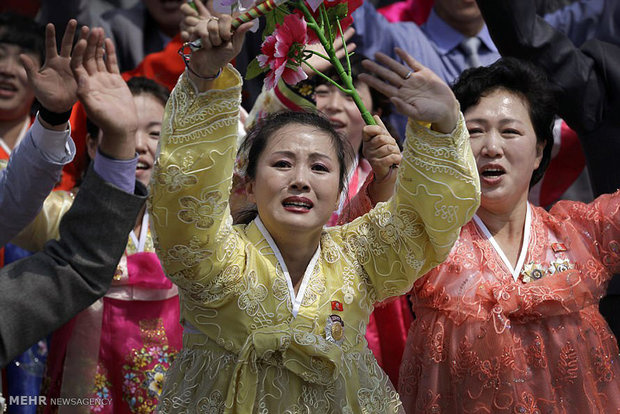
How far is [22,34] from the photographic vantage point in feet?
12.8

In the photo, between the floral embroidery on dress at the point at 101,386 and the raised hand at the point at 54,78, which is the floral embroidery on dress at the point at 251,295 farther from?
the floral embroidery on dress at the point at 101,386

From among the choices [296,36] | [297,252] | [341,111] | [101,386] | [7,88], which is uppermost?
[7,88]

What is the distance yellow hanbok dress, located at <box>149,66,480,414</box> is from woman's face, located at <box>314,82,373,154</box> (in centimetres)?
106

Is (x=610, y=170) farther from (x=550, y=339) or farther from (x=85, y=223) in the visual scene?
(x=85, y=223)

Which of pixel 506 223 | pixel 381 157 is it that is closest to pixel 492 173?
pixel 506 223

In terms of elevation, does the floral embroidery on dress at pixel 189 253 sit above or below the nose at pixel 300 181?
below

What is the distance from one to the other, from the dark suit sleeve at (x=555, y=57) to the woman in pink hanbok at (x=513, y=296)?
1.03ft

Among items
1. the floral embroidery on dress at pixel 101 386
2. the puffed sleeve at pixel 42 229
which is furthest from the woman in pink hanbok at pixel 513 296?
the puffed sleeve at pixel 42 229

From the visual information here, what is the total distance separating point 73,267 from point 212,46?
630mm

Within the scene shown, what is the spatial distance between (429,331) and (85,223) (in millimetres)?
1122

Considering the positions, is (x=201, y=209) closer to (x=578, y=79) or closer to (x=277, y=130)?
(x=277, y=130)

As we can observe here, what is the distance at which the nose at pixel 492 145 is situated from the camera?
279 centimetres

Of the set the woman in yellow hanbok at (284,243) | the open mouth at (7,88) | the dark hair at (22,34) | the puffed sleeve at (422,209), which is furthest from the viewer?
the dark hair at (22,34)

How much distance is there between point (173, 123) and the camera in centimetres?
212
